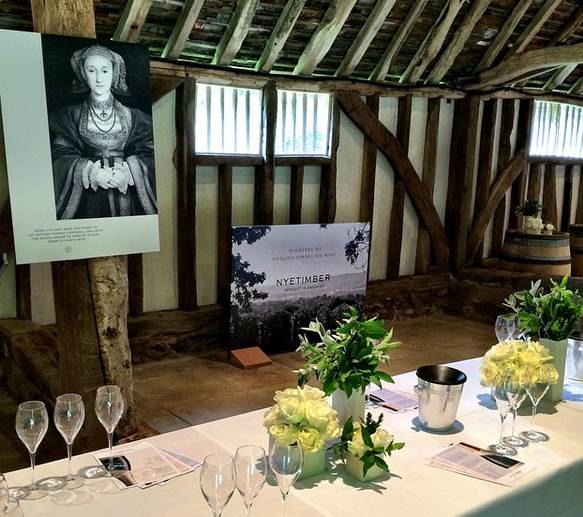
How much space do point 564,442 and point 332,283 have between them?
139 inches

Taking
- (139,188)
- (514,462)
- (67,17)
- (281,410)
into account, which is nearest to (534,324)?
(514,462)

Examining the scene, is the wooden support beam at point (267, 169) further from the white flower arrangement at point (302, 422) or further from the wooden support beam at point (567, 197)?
the wooden support beam at point (567, 197)

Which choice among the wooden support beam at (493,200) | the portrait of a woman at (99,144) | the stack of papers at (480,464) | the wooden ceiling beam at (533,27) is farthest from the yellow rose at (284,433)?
the wooden support beam at (493,200)

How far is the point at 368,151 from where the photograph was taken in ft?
19.9

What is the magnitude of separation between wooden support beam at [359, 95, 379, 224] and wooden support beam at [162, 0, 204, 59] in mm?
2192

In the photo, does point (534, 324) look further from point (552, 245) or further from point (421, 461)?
point (552, 245)

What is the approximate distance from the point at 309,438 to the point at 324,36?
4125 mm

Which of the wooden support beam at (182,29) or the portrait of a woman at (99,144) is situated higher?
the wooden support beam at (182,29)

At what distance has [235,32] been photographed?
463 cm

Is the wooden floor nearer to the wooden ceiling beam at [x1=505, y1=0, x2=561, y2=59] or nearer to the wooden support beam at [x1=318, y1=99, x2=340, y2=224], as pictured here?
the wooden support beam at [x1=318, y1=99, x2=340, y2=224]

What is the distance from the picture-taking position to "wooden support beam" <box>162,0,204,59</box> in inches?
169

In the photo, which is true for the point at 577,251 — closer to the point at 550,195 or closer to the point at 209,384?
the point at 550,195

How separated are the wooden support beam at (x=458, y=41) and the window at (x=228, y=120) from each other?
203cm

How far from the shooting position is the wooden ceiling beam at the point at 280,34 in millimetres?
4707
